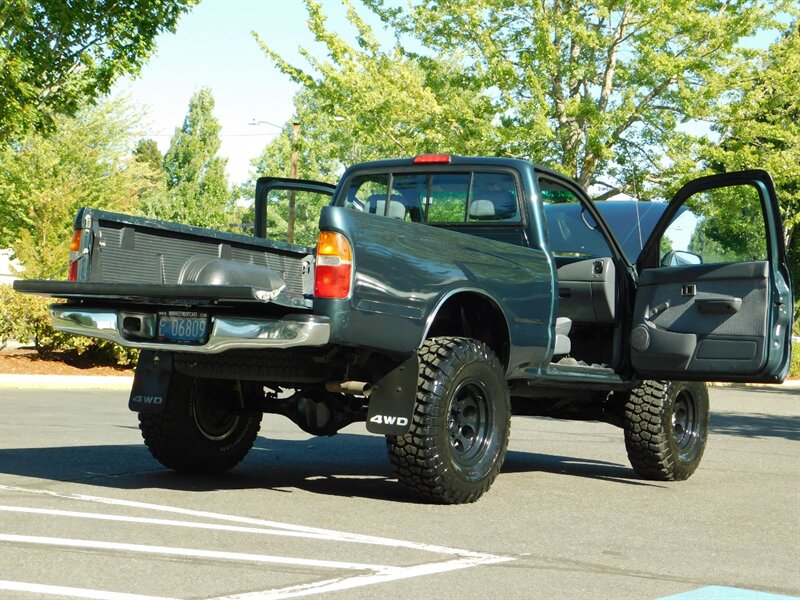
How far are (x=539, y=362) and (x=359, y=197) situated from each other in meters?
2.09

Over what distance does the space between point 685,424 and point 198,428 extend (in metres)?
3.99

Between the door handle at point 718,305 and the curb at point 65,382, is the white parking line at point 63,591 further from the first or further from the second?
the curb at point 65,382

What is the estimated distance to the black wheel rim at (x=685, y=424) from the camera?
30.9 feet

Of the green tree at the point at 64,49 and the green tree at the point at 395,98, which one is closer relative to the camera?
the green tree at the point at 64,49

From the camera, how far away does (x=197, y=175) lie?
54.0 meters

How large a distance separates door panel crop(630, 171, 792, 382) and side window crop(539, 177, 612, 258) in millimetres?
598

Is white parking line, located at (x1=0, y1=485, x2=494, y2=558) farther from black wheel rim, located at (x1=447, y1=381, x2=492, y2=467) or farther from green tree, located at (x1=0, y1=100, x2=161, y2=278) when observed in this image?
green tree, located at (x1=0, y1=100, x2=161, y2=278)

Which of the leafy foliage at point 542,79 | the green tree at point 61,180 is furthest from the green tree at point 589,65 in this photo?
the green tree at point 61,180

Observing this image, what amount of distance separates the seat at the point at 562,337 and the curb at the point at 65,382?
10677 millimetres

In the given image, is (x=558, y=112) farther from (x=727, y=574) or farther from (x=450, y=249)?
(x=727, y=574)

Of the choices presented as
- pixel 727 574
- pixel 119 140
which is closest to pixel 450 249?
pixel 727 574

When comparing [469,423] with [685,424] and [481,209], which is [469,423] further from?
[685,424]

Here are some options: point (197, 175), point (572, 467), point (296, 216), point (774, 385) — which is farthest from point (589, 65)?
point (296, 216)

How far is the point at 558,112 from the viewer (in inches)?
1003
